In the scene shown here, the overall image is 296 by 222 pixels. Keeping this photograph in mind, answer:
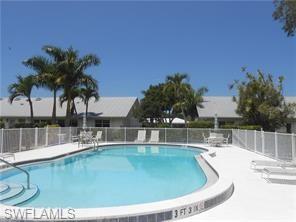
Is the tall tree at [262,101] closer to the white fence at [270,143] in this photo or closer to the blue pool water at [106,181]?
the white fence at [270,143]

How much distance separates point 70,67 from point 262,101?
1714 centimetres

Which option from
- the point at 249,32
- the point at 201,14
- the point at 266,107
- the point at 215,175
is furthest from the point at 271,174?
the point at 266,107

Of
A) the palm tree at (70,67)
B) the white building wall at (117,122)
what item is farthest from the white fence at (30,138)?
the white building wall at (117,122)

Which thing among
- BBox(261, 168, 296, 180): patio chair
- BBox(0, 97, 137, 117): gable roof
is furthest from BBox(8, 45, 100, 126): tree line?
BBox(261, 168, 296, 180): patio chair

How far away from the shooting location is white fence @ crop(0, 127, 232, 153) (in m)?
14.5

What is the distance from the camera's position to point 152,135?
81.8 feet

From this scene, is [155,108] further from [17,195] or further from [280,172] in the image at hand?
[17,195]

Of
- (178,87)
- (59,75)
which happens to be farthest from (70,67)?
(178,87)

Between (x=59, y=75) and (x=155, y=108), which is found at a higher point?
(x=59, y=75)

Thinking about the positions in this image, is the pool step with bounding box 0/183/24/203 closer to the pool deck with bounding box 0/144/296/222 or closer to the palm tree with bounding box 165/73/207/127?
the pool deck with bounding box 0/144/296/222

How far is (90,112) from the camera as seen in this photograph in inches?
1391

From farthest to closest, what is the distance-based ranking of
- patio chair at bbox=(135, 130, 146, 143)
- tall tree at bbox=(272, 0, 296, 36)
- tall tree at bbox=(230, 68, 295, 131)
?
tall tree at bbox=(230, 68, 295, 131), patio chair at bbox=(135, 130, 146, 143), tall tree at bbox=(272, 0, 296, 36)

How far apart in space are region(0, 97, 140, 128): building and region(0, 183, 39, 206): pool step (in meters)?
25.6

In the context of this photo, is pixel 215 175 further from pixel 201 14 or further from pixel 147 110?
pixel 147 110
